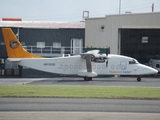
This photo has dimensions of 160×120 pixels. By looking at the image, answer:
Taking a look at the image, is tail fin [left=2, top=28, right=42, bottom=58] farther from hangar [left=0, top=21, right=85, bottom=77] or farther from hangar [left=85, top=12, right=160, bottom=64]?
hangar [left=85, top=12, right=160, bottom=64]

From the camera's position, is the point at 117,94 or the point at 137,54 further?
the point at 137,54

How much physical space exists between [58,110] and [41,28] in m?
35.3

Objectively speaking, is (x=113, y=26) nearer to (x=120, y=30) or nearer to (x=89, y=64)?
(x=120, y=30)

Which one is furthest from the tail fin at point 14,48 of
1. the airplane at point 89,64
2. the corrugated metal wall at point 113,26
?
the corrugated metal wall at point 113,26

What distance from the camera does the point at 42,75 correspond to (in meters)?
47.9

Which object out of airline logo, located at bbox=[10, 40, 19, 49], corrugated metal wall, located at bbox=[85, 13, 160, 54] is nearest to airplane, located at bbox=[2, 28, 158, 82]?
airline logo, located at bbox=[10, 40, 19, 49]

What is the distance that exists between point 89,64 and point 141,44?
15.9 m

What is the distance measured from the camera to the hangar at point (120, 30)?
48.2m

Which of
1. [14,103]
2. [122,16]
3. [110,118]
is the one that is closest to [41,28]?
[122,16]

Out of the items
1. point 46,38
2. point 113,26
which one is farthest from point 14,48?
point 113,26

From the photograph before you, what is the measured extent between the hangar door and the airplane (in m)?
13.0

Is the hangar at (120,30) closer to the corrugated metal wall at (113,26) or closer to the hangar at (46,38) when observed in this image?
the corrugated metal wall at (113,26)

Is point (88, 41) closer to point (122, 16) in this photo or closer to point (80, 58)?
point (122, 16)

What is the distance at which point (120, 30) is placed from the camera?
49.5 metres
